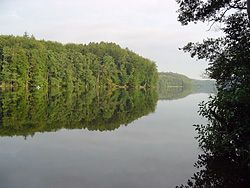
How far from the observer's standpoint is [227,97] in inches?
503

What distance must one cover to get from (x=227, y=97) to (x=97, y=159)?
7169 millimetres

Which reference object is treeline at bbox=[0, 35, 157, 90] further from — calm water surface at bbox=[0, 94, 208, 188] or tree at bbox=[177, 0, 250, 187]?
tree at bbox=[177, 0, 250, 187]

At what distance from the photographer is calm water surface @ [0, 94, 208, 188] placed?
1290 centimetres

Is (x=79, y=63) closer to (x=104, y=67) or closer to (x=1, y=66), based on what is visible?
(x=104, y=67)

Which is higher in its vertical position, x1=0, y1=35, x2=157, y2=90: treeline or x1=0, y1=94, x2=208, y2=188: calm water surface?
x1=0, y1=35, x2=157, y2=90: treeline

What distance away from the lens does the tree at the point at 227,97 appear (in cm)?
1247

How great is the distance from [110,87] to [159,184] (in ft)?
408

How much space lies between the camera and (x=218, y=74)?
1464cm

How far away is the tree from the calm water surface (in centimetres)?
129

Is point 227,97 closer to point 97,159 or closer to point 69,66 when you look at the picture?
point 97,159

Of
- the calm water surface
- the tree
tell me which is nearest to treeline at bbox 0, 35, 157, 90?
the calm water surface

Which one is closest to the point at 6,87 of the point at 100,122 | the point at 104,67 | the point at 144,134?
the point at 104,67

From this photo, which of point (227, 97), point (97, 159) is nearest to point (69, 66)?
point (97, 159)

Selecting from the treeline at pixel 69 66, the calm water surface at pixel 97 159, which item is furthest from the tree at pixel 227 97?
the treeline at pixel 69 66
